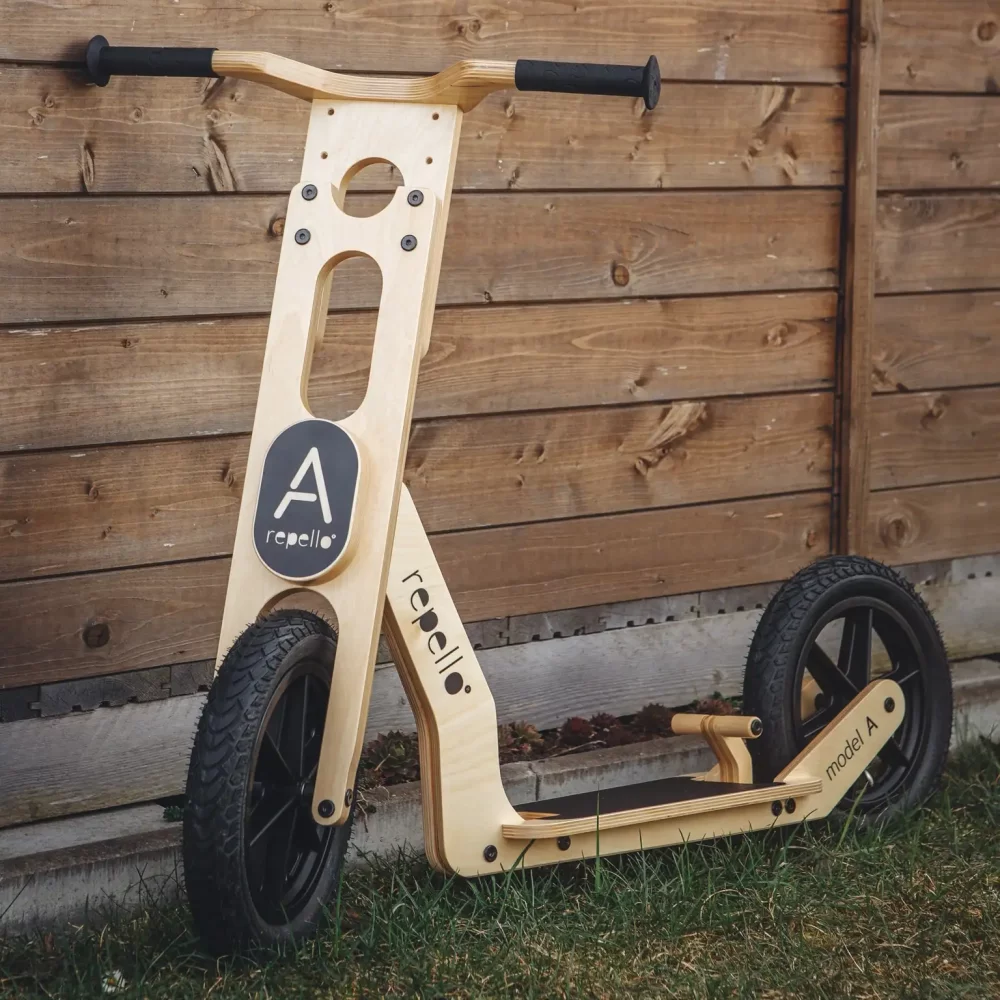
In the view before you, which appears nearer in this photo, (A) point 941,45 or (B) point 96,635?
(B) point 96,635

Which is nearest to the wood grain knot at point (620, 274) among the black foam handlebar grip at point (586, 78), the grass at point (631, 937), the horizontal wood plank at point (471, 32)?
the horizontal wood plank at point (471, 32)

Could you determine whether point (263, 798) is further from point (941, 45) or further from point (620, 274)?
point (941, 45)

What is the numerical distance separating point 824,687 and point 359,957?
1279 millimetres

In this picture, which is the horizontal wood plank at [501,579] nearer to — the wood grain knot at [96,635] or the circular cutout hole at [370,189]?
the wood grain knot at [96,635]

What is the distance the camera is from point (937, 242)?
383 cm

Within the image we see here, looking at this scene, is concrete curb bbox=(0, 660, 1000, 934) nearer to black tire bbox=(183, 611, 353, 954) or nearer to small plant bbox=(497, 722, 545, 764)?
small plant bbox=(497, 722, 545, 764)

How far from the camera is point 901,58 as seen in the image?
368 centimetres

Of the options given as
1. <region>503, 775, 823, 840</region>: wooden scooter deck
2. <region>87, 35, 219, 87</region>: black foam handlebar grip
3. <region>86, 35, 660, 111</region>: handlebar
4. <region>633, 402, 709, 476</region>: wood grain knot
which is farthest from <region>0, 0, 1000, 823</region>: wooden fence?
<region>503, 775, 823, 840</region>: wooden scooter deck

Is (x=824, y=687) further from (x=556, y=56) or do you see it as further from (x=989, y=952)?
(x=556, y=56)

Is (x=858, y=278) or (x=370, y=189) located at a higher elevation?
(x=370, y=189)

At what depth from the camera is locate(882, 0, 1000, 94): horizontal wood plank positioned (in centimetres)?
367

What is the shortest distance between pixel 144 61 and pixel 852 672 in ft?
6.43

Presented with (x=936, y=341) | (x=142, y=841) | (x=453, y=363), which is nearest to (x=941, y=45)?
(x=936, y=341)

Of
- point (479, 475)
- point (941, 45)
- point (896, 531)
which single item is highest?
point (941, 45)
